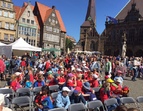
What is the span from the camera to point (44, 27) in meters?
53.1

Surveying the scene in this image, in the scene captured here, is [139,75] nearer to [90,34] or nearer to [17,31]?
[17,31]

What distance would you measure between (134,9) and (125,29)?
18.6 ft

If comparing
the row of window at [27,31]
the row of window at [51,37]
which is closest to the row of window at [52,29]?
the row of window at [51,37]

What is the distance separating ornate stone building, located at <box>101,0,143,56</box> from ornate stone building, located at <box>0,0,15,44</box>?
27.9 meters

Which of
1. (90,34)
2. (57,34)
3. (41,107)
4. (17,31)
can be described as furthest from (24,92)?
(90,34)

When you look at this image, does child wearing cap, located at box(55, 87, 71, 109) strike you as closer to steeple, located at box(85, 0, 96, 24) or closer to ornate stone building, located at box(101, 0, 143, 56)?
ornate stone building, located at box(101, 0, 143, 56)

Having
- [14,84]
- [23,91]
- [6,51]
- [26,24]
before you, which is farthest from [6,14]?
[23,91]

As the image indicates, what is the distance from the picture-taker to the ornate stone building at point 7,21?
42.8 meters

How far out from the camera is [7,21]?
4388 centimetres

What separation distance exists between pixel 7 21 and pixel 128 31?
31.7 m

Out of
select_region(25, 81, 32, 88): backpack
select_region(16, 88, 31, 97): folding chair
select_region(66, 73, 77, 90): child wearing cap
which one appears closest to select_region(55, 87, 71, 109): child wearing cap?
select_region(66, 73, 77, 90): child wearing cap

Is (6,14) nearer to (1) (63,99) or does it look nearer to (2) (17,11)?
(2) (17,11)

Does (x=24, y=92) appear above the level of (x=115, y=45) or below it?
below

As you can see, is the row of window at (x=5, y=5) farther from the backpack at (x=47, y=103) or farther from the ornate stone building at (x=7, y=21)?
the backpack at (x=47, y=103)
